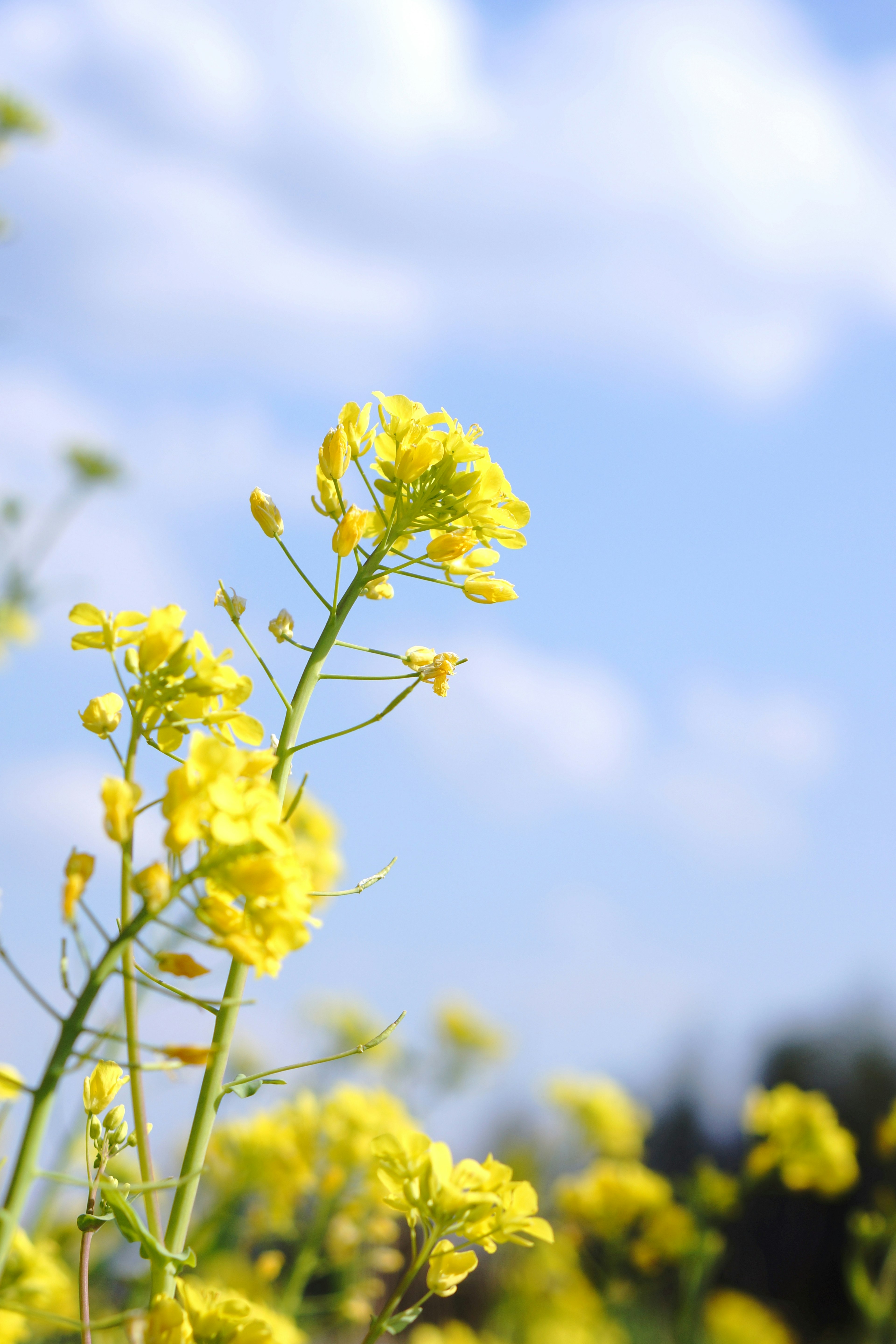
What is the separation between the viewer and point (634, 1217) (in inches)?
196

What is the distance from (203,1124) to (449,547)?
0.75 m

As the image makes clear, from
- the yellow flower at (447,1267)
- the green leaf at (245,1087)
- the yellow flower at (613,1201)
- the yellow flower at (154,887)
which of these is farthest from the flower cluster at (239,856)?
the yellow flower at (613,1201)

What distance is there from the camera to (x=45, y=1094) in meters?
0.89

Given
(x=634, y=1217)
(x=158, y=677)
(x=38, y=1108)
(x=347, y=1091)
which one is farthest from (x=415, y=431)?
(x=634, y=1217)

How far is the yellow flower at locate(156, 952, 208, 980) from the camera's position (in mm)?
1000

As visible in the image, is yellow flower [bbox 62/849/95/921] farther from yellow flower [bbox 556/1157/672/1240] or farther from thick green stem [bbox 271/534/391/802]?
yellow flower [bbox 556/1157/672/1240]

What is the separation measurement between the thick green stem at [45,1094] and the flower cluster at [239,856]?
9cm

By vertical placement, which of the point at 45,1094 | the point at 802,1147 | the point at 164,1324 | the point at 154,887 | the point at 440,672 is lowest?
the point at 164,1324

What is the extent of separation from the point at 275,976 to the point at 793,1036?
14847 mm

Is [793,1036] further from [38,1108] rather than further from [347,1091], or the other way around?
[38,1108]

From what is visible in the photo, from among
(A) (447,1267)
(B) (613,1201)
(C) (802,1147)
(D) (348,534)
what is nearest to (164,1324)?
(A) (447,1267)

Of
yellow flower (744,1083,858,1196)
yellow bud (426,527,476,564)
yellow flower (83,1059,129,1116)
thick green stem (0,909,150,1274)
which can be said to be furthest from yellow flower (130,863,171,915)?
yellow flower (744,1083,858,1196)

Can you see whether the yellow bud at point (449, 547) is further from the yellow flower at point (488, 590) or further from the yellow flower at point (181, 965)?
the yellow flower at point (181, 965)

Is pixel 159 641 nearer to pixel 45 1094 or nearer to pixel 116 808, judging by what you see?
pixel 116 808
